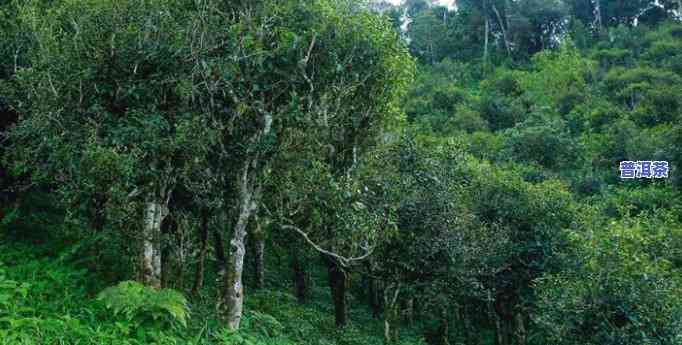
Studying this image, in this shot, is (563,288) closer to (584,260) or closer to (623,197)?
(584,260)

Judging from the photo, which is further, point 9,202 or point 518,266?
point 518,266

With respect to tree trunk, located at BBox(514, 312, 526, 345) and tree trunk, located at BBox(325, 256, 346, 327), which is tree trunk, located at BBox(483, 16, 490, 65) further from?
tree trunk, located at BBox(325, 256, 346, 327)

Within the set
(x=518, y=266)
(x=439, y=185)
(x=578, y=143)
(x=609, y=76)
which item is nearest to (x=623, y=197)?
(x=578, y=143)

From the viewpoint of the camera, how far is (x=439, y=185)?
22297mm

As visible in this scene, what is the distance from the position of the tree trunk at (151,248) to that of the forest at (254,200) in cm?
4

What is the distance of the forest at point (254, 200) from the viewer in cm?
1259

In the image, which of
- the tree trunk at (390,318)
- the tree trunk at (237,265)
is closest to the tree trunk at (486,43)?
the tree trunk at (390,318)

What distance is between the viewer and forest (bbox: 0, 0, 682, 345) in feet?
41.3

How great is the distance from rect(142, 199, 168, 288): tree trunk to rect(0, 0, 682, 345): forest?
4 cm

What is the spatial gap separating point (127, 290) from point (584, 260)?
54.3 feet

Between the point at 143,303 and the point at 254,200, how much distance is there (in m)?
4.60

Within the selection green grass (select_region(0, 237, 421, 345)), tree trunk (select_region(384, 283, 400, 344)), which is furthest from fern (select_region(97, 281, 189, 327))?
tree trunk (select_region(384, 283, 400, 344))

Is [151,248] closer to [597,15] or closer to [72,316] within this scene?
[72,316]

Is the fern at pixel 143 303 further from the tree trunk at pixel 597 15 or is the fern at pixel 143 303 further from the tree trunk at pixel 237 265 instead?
the tree trunk at pixel 597 15
